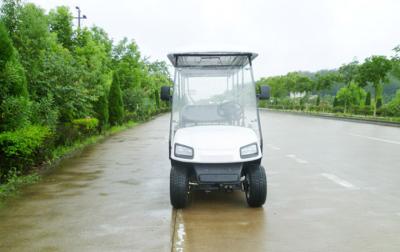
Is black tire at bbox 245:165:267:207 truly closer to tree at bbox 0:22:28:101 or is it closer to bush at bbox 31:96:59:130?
tree at bbox 0:22:28:101

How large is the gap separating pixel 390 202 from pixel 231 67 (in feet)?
11.2

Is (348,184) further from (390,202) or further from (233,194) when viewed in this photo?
(233,194)

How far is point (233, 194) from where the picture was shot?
7984 mm

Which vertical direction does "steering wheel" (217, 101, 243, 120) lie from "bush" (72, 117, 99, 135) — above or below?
above

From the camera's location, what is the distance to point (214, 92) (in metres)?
8.02

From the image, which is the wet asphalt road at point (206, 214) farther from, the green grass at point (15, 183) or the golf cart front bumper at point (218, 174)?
the golf cart front bumper at point (218, 174)

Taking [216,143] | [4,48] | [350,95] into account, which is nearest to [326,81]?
[350,95]

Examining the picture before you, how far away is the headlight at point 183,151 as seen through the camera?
21.7ft

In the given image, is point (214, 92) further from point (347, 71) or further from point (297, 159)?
point (347, 71)

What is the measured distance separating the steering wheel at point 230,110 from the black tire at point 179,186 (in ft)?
4.47

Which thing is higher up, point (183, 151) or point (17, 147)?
point (183, 151)

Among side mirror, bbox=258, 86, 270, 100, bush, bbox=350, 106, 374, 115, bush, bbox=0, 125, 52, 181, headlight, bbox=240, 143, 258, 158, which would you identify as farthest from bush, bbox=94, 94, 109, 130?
bush, bbox=350, 106, 374, 115

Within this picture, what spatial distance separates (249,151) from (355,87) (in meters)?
51.5

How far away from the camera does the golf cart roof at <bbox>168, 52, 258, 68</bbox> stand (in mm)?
7391
